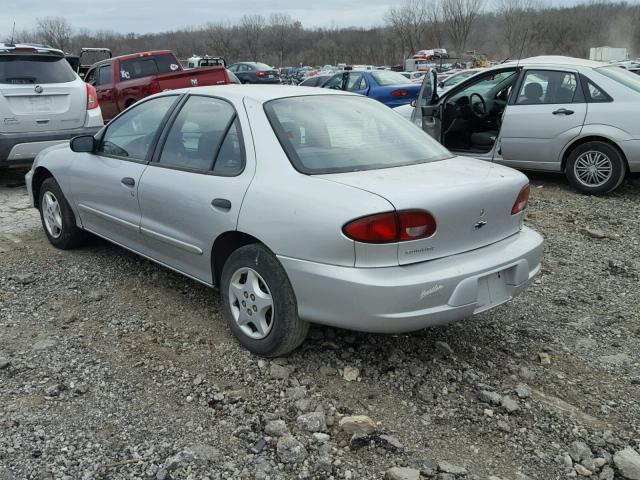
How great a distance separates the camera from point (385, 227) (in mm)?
2752

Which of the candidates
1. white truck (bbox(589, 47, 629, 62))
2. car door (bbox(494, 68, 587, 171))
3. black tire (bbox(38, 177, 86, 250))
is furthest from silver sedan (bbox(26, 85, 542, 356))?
white truck (bbox(589, 47, 629, 62))

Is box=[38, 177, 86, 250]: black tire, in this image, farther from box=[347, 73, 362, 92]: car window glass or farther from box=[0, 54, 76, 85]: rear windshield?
box=[347, 73, 362, 92]: car window glass

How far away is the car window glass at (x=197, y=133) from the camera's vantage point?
3.57m

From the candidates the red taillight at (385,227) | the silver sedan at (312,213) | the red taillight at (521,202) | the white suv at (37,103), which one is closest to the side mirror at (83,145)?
the silver sedan at (312,213)

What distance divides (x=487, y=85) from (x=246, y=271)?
6448 mm

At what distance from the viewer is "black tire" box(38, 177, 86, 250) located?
4.99 meters

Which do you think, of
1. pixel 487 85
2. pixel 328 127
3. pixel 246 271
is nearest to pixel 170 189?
pixel 246 271

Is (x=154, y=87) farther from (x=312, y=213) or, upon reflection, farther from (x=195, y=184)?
(x=312, y=213)

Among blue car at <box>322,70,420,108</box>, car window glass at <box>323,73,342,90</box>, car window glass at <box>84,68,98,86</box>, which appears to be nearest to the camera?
blue car at <box>322,70,420,108</box>

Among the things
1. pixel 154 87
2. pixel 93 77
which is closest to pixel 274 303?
pixel 154 87

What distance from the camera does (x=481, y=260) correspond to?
304 centimetres

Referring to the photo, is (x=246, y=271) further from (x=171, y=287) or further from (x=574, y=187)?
(x=574, y=187)

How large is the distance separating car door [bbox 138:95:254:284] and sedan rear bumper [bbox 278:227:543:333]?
0.59m

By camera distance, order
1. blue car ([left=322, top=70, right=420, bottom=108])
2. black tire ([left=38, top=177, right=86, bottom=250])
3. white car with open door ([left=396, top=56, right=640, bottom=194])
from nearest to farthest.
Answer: black tire ([left=38, top=177, right=86, bottom=250]) → white car with open door ([left=396, top=56, right=640, bottom=194]) → blue car ([left=322, top=70, right=420, bottom=108])
